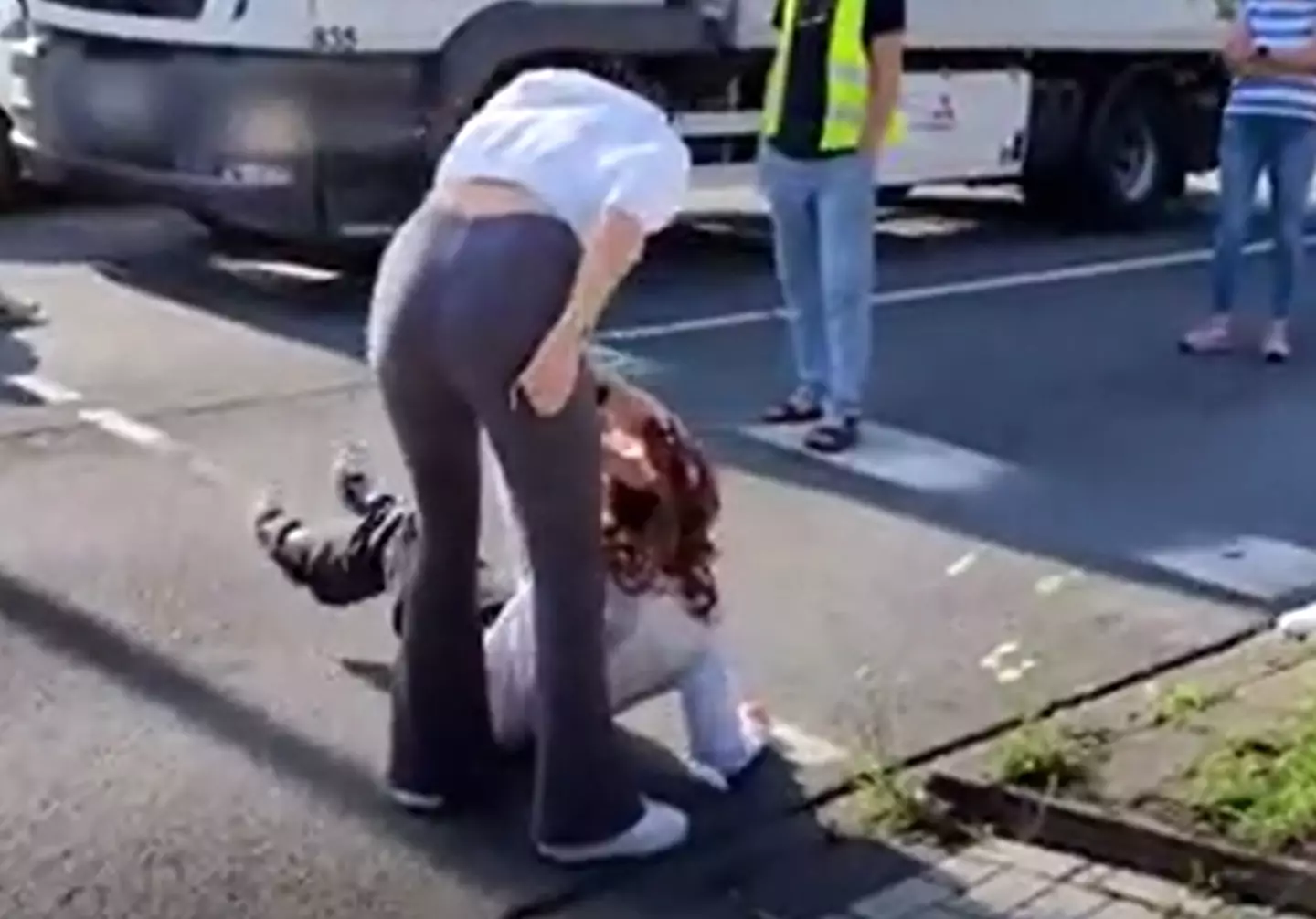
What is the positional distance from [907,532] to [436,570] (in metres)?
2.82

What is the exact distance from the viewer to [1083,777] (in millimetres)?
5738

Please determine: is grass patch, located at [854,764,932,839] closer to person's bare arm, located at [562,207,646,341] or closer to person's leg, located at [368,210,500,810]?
person's leg, located at [368,210,500,810]

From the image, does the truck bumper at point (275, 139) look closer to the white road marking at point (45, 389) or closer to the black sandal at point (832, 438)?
the white road marking at point (45, 389)

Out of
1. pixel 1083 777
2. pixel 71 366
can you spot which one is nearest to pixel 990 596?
pixel 1083 777

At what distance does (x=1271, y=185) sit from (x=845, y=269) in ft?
8.74

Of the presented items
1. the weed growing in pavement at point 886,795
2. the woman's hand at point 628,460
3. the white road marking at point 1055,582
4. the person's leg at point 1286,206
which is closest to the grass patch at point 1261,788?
the weed growing in pavement at point 886,795

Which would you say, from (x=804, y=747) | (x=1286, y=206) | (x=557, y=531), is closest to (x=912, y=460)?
(x=1286, y=206)

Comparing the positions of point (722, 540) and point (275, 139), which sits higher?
point (275, 139)

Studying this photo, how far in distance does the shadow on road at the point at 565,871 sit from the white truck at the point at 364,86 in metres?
5.34

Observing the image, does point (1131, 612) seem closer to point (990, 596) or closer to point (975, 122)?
point (990, 596)

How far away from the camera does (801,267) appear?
916 cm

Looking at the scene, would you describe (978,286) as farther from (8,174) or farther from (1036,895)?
(1036,895)

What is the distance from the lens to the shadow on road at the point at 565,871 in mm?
5391

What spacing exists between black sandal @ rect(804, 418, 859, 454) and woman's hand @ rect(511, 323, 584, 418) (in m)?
3.91
